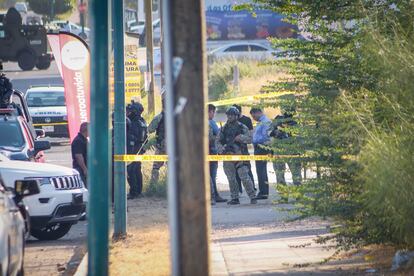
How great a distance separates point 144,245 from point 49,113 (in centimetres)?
1962

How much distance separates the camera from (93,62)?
317 inches

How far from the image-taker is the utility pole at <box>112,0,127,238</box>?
1434 centimetres

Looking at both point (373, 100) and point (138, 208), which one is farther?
point (138, 208)

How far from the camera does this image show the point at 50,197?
1460 cm

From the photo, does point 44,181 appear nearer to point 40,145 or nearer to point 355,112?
point 40,145

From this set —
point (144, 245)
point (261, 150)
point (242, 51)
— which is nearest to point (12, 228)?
point (144, 245)

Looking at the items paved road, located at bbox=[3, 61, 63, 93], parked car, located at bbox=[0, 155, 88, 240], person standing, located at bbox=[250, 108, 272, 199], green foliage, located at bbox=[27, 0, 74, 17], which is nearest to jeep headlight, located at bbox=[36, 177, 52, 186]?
parked car, located at bbox=[0, 155, 88, 240]

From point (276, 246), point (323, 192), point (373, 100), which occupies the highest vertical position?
point (373, 100)

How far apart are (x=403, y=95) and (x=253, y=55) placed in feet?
159

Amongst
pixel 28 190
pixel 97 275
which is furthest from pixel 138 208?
pixel 97 275

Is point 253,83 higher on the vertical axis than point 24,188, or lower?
higher

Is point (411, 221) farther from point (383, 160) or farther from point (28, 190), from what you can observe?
point (28, 190)

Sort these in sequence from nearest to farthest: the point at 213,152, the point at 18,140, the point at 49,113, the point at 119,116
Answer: the point at 119,116
the point at 18,140
the point at 213,152
the point at 49,113

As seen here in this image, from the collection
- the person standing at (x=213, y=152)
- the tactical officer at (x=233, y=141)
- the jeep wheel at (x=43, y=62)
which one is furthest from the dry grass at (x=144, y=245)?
the jeep wheel at (x=43, y=62)
